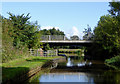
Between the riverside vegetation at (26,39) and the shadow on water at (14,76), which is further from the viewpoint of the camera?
the riverside vegetation at (26,39)

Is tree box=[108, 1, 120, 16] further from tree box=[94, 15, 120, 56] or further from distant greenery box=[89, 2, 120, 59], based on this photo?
tree box=[94, 15, 120, 56]

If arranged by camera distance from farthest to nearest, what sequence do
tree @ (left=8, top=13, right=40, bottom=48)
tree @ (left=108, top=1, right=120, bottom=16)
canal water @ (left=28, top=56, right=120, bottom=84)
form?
tree @ (left=8, top=13, right=40, bottom=48) → tree @ (left=108, top=1, right=120, bottom=16) → canal water @ (left=28, top=56, right=120, bottom=84)

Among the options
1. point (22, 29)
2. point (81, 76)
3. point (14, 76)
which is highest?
point (22, 29)

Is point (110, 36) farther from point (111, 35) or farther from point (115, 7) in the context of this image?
point (115, 7)

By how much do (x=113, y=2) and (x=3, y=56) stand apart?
17408 mm

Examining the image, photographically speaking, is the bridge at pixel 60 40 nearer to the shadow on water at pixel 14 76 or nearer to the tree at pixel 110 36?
the tree at pixel 110 36

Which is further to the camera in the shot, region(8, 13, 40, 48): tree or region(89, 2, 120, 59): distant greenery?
region(8, 13, 40, 48): tree

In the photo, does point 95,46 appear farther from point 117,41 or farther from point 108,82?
point 108,82

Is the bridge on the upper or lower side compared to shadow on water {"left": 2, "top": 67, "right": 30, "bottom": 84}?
upper

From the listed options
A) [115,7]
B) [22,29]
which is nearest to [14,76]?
[115,7]

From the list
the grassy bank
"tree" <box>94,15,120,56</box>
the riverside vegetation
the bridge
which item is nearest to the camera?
the grassy bank

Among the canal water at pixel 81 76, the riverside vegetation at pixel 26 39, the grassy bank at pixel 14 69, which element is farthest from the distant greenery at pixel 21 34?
the canal water at pixel 81 76

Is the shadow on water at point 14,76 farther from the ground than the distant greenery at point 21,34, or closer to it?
closer to it

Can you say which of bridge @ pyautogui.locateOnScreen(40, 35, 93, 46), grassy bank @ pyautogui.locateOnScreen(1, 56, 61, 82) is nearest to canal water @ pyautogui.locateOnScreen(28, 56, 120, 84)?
grassy bank @ pyautogui.locateOnScreen(1, 56, 61, 82)
